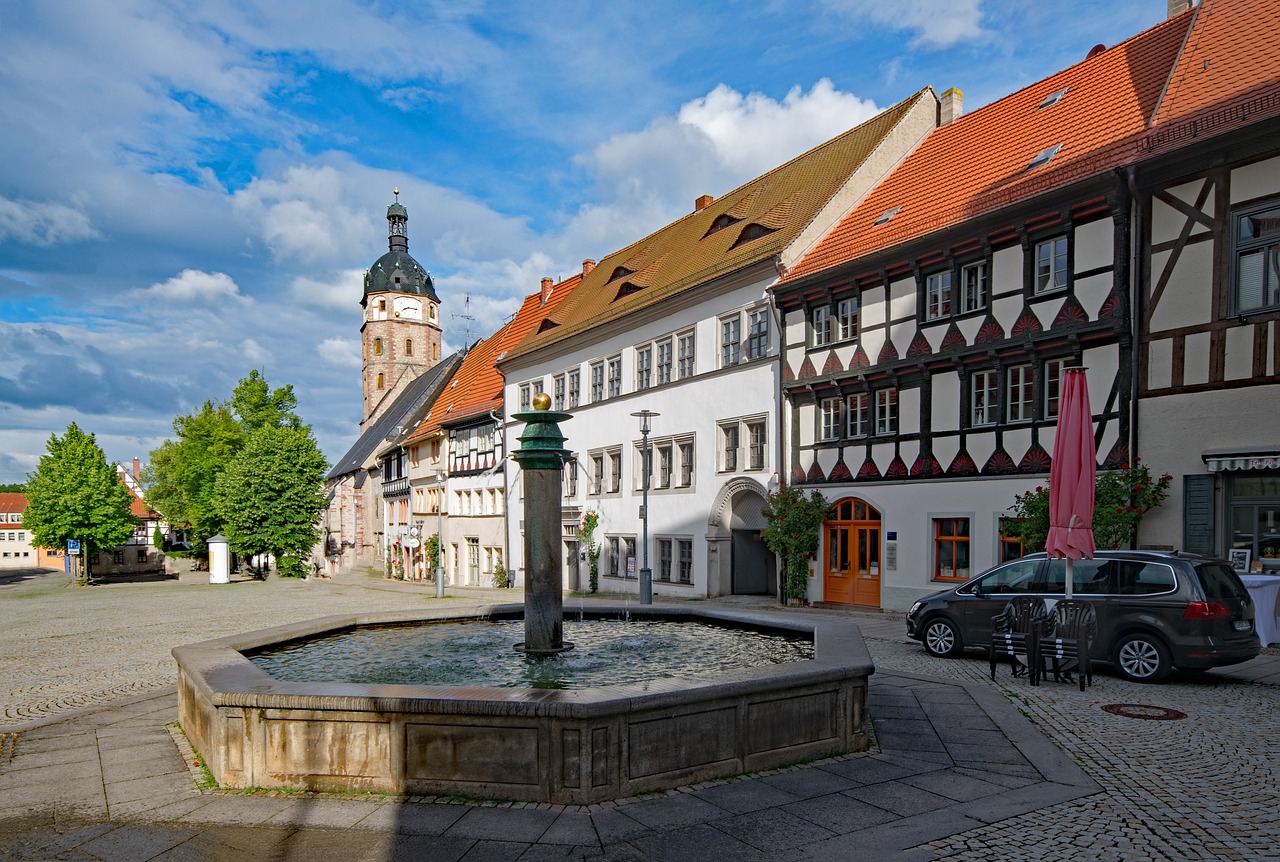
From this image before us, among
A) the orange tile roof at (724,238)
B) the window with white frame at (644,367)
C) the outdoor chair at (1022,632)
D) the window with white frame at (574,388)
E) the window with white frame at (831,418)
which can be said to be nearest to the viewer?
the outdoor chair at (1022,632)

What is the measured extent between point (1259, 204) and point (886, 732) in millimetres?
12382

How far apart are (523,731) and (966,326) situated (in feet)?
54.2

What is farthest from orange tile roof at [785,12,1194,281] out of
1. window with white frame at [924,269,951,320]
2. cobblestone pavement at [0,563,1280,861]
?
cobblestone pavement at [0,563,1280,861]

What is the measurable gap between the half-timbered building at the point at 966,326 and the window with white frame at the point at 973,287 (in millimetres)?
43

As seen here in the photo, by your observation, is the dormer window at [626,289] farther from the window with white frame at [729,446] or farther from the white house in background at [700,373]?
the window with white frame at [729,446]

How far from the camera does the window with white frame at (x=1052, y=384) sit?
59.9 ft

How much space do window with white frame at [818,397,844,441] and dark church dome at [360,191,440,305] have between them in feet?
229

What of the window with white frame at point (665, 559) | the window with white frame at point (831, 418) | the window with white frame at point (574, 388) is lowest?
the window with white frame at point (665, 559)

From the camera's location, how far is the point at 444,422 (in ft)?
152

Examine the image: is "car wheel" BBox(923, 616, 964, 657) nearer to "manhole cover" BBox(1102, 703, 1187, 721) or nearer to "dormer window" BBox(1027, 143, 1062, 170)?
"manhole cover" BBox(1102, 703, 1187, 721)

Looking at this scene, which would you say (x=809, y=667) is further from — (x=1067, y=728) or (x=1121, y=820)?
(x=1067, y=728)

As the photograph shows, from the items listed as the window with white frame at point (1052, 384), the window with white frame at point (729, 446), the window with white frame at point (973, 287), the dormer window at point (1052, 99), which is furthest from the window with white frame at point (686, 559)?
the dormer window at point (1052, 99)

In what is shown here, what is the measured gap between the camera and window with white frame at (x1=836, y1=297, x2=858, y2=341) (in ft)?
74.7

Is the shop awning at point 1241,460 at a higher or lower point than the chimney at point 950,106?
lower
